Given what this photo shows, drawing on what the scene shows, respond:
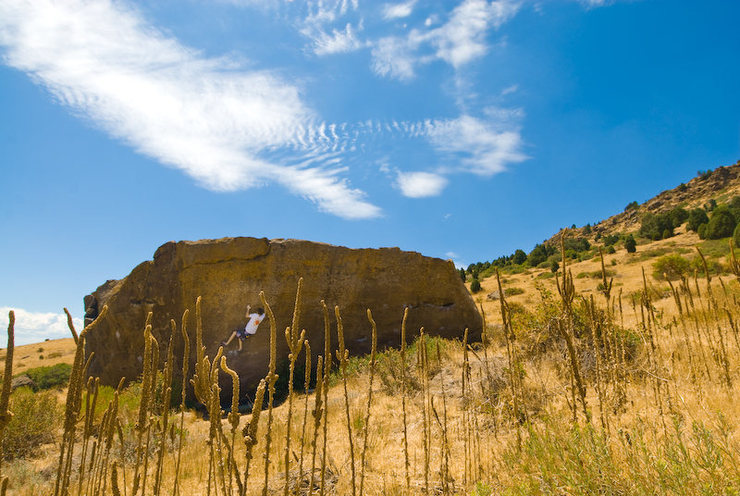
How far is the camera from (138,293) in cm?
989

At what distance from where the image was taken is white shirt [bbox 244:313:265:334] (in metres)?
9.01

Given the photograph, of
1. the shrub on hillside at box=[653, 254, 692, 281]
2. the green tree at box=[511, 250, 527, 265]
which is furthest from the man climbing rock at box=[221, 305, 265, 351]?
the green tree at box=[511, 250, 527, 265]

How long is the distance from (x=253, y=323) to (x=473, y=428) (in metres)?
6.00

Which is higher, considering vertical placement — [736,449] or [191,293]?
[191,293]

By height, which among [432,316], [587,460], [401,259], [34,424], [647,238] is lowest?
[34,424]

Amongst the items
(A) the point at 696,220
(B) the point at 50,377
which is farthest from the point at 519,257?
(B) the point at 50,377

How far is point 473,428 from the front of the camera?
420 cm

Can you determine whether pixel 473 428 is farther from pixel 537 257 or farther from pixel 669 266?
pixel 537 257

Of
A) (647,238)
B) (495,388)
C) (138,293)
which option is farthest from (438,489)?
(647,238)

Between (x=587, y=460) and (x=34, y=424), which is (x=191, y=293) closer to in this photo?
(x=34, y=424)

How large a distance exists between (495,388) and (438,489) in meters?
2.70

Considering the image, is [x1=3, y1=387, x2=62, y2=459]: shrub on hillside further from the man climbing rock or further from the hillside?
the hillside

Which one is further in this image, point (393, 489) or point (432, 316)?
point (432, 316)

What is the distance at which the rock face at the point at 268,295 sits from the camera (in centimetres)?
922
